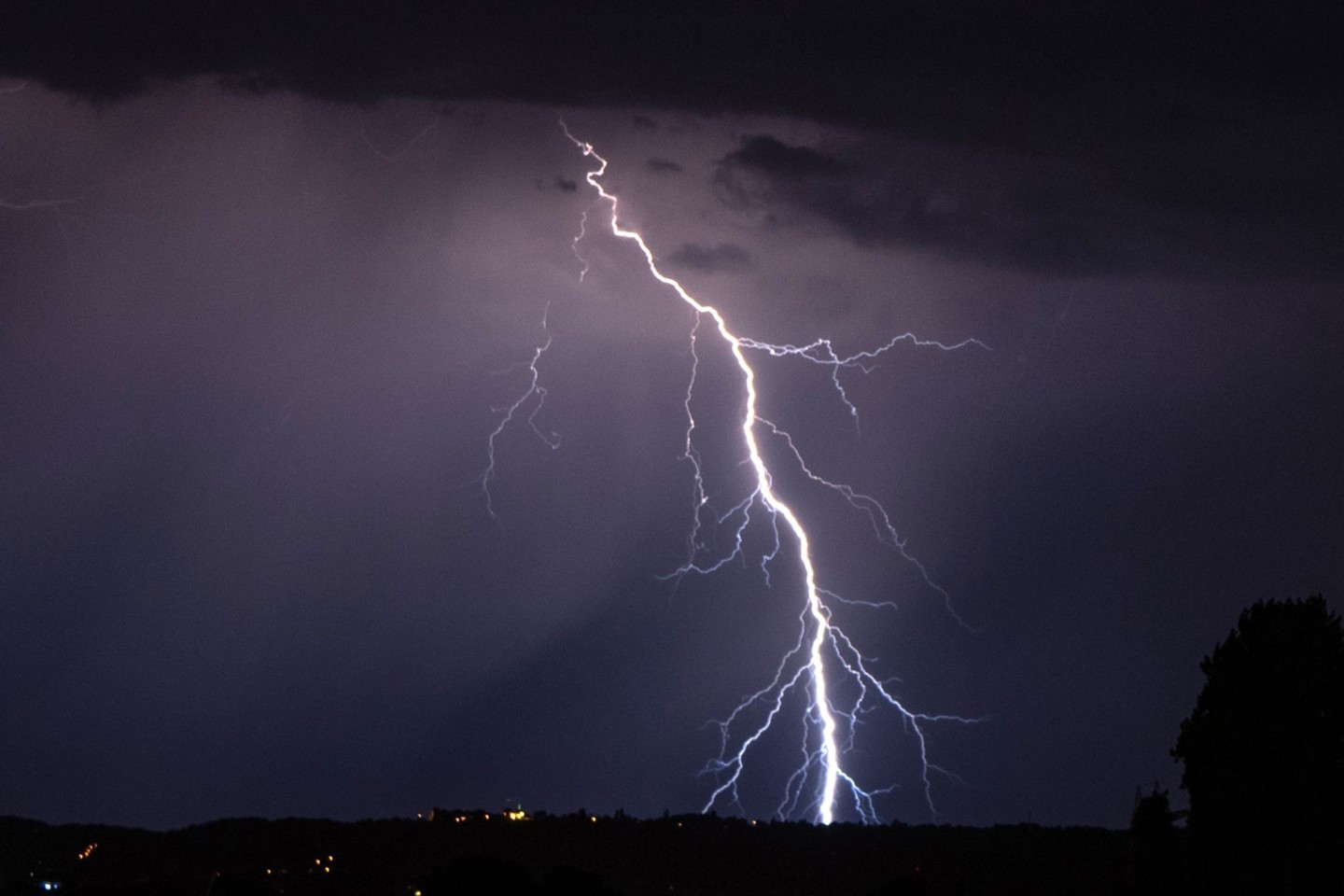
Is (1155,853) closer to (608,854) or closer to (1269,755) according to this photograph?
(1269,755)

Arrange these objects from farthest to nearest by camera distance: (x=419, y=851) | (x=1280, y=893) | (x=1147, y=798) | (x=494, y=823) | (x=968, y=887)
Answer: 1. (x=494, y=823)
2. (x=419, y=851)
3. (x=968, y=887)
4. (x=1147, y=798)
5. (x=1280, y=893)

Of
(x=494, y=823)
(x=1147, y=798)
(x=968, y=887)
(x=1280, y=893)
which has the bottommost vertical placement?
(x=1280, y=893)

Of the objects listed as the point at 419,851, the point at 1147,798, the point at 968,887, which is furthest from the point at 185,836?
the point at 1147,798

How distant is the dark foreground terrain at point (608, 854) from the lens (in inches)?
1841

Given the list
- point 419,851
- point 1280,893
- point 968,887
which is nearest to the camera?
point 1280,893

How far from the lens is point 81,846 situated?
5291 cm

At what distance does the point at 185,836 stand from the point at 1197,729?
31789 millimetres

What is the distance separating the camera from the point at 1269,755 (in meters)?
30.9

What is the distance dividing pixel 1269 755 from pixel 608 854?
24.9 meters

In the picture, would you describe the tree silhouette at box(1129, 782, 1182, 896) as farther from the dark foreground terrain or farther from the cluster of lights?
the cluster of lights

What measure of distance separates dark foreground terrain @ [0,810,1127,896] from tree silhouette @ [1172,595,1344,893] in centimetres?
1286

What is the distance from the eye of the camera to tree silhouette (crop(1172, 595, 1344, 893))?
29.9 m

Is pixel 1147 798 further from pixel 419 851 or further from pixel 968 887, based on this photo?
pixel 419 851

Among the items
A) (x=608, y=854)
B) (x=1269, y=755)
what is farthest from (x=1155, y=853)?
(x=608, y=854)
